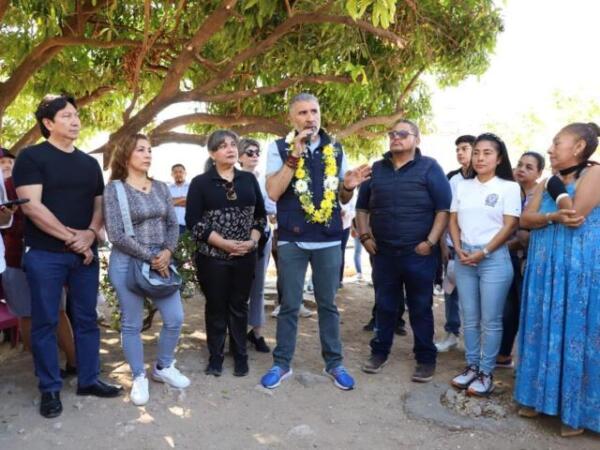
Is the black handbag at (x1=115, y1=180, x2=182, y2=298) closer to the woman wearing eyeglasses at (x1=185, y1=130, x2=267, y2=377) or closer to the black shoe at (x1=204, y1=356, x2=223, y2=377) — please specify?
the woman wearing eyeglasses at (x1=185, y1=130, x2=267, y2=377)

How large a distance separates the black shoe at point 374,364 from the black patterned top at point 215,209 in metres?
1.61

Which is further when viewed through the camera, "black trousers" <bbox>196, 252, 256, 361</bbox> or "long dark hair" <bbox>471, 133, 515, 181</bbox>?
"black trousers" <bbox>196, 252, 256, 361</bbox>

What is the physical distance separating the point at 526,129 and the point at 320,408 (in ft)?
107

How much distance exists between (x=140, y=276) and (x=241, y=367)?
49.7 inches

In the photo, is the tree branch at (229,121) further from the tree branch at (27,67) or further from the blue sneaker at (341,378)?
the blue sneaker at (341,378)

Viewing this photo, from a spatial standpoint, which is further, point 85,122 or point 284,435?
point 85,122

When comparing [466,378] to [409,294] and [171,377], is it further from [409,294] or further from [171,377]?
[171,377]

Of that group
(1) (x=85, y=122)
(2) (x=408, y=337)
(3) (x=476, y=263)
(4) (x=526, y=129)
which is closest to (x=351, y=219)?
(2) (x=408, y=337)

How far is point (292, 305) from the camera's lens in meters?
4.34

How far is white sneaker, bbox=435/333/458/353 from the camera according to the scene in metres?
5.55

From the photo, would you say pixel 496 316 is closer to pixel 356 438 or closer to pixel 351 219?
pixel 356 438

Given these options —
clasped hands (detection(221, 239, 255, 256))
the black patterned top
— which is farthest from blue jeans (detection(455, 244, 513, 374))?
the black patterned top

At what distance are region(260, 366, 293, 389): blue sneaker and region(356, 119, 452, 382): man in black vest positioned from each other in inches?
32.4

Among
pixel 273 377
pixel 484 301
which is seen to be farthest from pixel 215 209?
pixel 484 301
